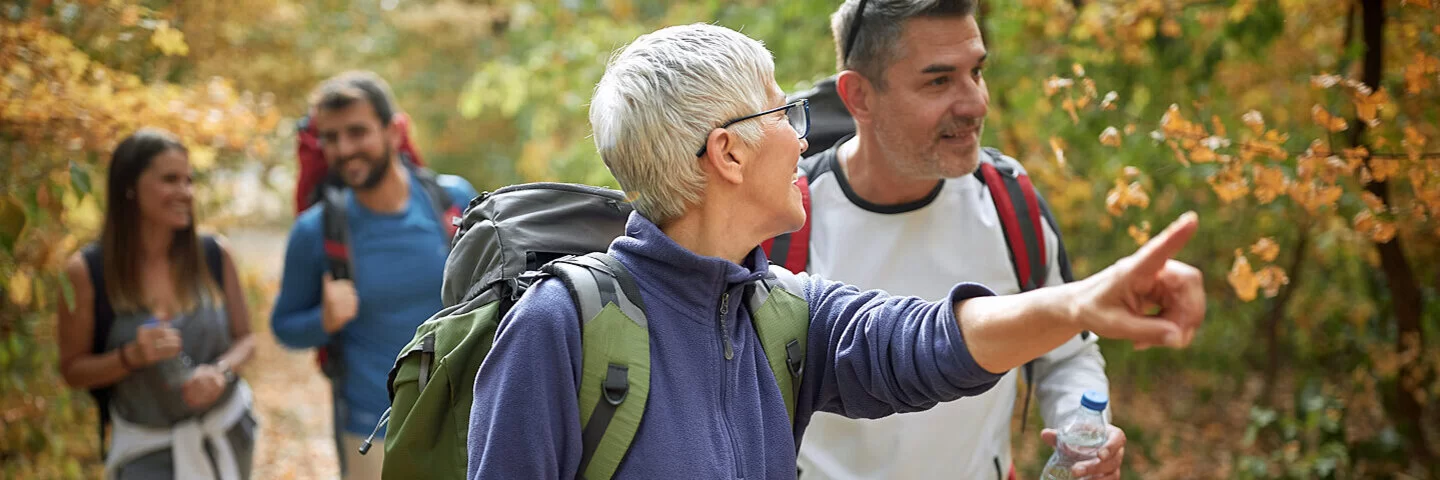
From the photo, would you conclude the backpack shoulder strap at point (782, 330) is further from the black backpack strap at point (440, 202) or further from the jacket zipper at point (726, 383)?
the black backpack strap at point (440, 202)

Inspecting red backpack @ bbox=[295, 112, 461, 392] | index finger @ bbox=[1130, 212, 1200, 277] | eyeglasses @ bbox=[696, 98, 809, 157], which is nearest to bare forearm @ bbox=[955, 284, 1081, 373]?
index finger @ bbox=[1130, 212, 1200, 277]

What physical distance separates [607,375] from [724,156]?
407 mm

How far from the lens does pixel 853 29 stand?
3090mm

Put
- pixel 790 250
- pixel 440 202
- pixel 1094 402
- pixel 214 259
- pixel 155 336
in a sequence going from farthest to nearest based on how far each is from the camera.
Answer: pixel 440 202 → pixel 214 259 → pixel 155 336 → pixel 790 250 → pixel 1094 402

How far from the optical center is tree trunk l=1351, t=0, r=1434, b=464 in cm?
393

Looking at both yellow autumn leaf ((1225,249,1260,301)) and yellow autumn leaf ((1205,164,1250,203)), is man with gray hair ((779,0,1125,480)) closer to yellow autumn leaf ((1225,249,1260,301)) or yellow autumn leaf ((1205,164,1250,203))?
yellow autumn leaf ((1225,249,1260,301))

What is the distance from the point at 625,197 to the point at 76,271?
320 cm

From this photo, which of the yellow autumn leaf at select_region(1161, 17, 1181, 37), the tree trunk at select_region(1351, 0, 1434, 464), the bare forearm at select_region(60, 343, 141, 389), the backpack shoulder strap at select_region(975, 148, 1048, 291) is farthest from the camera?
the yellow autumn leaf at select_region(1161, 17, 1181, 37)

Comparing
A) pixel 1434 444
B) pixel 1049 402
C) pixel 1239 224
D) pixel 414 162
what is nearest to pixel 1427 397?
pixel 1434 444

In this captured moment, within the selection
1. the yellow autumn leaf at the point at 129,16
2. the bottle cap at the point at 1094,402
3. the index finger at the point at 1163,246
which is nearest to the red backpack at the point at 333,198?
the yellow autumn leaf at the point at 129,16

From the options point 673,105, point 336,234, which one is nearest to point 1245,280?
point 673,105

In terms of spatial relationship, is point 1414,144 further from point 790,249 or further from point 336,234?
point 336,234

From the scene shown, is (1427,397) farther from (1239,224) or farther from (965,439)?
(965,439)

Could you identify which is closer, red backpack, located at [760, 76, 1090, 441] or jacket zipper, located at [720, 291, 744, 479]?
jacket zipper, located at [720, 291, 744, 479]
